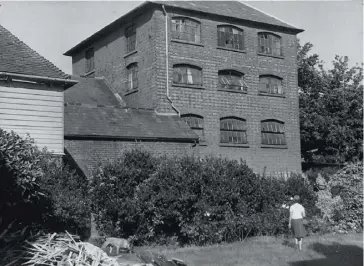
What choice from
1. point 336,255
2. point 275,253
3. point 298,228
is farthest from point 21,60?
point 336,255

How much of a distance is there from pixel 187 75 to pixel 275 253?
50.6 feet

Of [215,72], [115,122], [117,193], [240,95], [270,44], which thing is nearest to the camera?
[117,193]

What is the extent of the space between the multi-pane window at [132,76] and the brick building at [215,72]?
0.19 ft

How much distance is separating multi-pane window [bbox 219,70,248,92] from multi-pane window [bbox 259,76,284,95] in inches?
53.1

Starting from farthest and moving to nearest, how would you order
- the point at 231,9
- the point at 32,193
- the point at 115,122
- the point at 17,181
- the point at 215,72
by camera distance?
1. the point at 231,9
2. the point at 215,72
3. the point at 115,122
4. the point at 32,193
5. the point at 17,181

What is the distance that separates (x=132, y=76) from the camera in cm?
3038

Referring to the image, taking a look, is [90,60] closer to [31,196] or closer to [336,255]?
[31,196]

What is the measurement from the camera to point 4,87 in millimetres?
19062

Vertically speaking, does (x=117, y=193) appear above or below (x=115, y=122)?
below

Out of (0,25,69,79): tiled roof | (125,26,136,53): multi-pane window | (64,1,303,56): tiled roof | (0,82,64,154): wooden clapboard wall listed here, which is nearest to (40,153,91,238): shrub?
(0,82,64,154): wooden clapboard wall

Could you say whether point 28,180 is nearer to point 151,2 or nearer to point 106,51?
point 151,2

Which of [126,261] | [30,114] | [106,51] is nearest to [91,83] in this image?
[106,51]

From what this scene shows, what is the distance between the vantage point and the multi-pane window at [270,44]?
32.1m

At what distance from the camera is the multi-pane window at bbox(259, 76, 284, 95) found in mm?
31656
